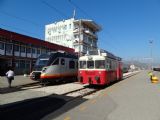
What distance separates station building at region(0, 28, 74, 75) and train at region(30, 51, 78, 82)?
52.6 ft

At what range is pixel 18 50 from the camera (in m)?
42.7

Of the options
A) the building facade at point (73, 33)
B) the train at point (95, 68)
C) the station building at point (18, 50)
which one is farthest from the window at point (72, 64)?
the building facade at point (73, 33)

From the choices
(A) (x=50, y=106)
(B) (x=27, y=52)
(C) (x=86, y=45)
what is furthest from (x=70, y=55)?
(C) (x=86, y=45)

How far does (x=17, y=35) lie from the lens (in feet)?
135

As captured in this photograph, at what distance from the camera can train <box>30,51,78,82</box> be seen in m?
22.8

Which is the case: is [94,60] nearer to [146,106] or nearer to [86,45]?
[146,106]

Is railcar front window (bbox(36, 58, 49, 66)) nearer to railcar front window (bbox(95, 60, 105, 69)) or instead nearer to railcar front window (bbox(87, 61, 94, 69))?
railcar front window (bbox(87, 61, 94, 69))

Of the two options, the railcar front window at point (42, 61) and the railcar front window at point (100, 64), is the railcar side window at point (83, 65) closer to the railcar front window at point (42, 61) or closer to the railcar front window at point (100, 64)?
the railcar front window at point (100, 64)

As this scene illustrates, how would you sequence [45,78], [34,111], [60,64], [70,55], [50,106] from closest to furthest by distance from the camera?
1. [34,111]
2. [50,106]
3. [45,78]
4. [60,64]
5. [70,55]

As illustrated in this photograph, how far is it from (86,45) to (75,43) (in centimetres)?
367

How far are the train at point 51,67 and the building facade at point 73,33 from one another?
4900cm

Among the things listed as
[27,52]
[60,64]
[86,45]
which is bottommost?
[60,64]

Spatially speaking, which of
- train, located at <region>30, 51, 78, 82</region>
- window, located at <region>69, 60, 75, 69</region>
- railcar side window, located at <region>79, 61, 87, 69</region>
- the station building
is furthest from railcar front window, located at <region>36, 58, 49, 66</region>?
the station building

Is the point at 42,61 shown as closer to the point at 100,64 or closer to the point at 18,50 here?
the point at 100,64
